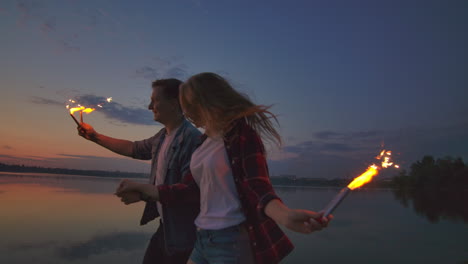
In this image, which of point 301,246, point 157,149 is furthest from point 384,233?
point 157,149

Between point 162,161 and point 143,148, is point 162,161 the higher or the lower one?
the lower one

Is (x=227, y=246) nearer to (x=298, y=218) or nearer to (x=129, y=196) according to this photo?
(x=298, y=218)

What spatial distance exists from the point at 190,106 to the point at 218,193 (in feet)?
2.36

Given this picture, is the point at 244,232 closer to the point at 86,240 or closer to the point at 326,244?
the point at 86,240

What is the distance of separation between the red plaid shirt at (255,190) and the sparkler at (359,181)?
1.49 ft

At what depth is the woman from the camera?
6.42 ft

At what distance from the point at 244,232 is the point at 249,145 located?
567mm

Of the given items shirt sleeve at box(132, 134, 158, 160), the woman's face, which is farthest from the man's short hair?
the woman's face

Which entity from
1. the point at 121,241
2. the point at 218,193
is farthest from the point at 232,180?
the point at 121,241

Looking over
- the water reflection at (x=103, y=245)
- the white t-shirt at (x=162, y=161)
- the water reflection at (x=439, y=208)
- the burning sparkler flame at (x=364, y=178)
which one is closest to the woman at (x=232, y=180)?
the burning sparkler flame at (x=364, y=178)

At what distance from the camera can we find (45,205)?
24.8 metres

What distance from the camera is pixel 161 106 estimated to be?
12.1 feet

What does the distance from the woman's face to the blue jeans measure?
2.83 ft

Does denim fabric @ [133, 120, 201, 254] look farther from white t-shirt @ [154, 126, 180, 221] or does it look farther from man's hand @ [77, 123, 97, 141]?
man's hand @ [77, 123, 97, 141]
